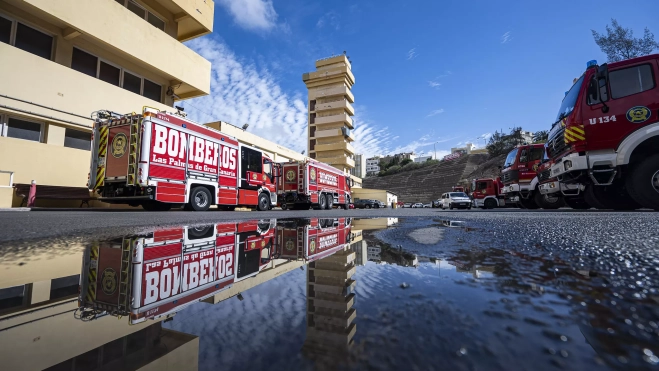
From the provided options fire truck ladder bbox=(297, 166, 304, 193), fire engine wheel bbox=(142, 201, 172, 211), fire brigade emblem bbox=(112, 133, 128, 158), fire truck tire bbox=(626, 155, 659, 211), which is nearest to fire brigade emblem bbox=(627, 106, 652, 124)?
fire truck tire bbox=(626, 155, 659, 211)

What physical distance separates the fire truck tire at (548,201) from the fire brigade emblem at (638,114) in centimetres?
453

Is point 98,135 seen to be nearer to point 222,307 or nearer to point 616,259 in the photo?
point 222,307

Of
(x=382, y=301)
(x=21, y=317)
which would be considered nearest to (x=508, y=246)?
(x=382, y=301)

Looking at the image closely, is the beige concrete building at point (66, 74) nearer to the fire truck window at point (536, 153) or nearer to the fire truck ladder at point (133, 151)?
the fire truck ladder at point (133, 151)

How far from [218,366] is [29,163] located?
538 inches

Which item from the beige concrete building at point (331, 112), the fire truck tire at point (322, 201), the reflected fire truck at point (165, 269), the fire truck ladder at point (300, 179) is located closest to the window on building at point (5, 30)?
the fire truck ladder at point (300, 179)

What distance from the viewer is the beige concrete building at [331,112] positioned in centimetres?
4634

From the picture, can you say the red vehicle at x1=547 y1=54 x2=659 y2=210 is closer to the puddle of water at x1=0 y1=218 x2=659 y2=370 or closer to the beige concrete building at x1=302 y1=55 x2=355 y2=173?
the puddle of water at x1=0 y1=218 x2=659 y2=370

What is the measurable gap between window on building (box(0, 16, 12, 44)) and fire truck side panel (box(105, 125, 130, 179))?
19.5 ft

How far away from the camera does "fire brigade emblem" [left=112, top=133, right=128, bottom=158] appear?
838 cm

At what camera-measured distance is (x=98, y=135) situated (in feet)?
29.3

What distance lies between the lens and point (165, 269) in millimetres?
1511

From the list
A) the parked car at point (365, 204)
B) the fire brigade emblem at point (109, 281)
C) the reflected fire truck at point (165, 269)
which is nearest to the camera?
the reflected fire truck at point (165, 269)

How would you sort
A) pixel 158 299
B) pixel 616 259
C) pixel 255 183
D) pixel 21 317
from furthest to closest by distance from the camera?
1. pixel 255 183
2. pixel 616 259
3. pixel 158 299
4. pixel 21 317
